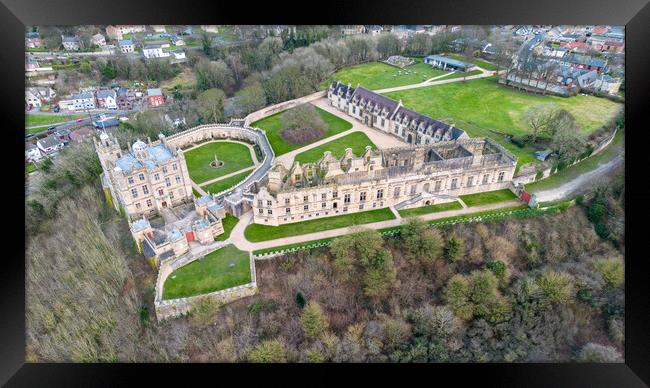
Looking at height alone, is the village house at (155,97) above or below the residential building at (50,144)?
→ above

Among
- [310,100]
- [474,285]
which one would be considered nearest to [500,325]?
[474,285]

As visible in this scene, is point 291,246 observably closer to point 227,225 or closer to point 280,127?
point 227,225

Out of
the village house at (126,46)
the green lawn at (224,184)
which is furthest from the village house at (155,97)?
the green lawn at (224,184)

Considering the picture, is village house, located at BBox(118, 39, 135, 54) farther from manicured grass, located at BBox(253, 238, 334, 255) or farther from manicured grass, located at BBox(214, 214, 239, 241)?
manicured grass, located at BBox(253, 238, 334, 255)

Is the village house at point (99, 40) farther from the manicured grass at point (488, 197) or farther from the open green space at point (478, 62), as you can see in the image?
the open green space at point (478, 62)

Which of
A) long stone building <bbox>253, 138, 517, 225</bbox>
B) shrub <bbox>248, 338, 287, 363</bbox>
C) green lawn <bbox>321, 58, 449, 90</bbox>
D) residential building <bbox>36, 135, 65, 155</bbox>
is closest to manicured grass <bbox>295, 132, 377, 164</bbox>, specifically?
long stone building <bbox>253, 138, 517, 225</bbox>
